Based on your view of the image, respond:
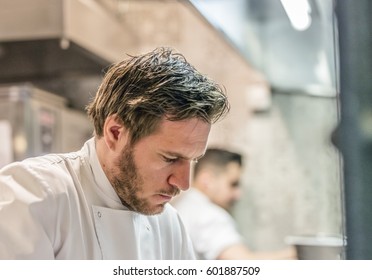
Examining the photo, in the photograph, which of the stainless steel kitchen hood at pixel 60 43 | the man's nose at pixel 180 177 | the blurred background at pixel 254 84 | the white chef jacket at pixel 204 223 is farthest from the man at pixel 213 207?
the man's nose at pixel 180 177

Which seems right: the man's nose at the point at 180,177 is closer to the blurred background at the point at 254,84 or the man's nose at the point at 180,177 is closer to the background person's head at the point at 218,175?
the blurred background at the point at 254,84

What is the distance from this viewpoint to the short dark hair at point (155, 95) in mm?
1059

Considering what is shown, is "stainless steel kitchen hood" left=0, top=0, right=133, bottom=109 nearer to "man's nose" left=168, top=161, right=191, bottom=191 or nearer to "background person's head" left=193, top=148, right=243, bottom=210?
"background person's head" left=193, top=148, right=243, bottom=210

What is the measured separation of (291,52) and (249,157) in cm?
60

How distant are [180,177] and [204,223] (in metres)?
0.94

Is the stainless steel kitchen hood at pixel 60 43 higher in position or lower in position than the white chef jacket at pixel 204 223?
higher

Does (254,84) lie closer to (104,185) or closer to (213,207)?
(213,207)

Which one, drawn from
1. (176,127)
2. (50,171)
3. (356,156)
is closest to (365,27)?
(356,156)

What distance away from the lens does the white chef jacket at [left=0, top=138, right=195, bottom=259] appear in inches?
39.8

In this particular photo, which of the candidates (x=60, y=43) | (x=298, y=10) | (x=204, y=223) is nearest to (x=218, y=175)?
(x=204, y=223)

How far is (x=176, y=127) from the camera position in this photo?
1066 mm

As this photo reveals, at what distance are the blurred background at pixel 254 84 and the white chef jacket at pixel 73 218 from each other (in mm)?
352
